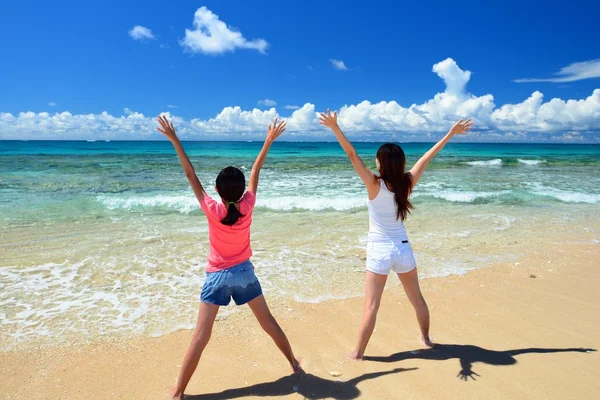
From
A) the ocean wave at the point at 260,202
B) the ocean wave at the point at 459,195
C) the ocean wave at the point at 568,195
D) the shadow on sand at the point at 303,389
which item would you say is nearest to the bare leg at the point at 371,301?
the shadow on sand at the point at 303,389

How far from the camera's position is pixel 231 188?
303 cm

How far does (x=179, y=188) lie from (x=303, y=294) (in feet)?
41.9

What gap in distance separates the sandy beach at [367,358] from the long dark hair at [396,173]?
59.0 inches

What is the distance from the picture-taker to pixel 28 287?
19.0 feet

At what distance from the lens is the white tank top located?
364cm

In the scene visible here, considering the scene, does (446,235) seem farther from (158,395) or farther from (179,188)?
(179,188)

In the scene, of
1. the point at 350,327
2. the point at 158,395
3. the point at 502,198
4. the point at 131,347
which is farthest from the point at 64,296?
the point at 502,198

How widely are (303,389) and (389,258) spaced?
1.38 meters

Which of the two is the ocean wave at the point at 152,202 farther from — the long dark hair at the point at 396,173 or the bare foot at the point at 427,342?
the long dark hair at the point at 396,173

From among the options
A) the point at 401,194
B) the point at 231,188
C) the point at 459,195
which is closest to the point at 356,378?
Result: the point at 401,194

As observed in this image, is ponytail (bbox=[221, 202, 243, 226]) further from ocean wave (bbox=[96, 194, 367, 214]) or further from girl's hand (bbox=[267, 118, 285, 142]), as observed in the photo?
ocean wave (bbox=[96, 194, 367, 214])

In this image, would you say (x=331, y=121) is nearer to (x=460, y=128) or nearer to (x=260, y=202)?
(x=460, y=128)

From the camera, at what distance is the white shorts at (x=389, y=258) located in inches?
144

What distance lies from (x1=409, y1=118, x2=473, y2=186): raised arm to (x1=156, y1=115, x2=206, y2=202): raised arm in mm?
1975
